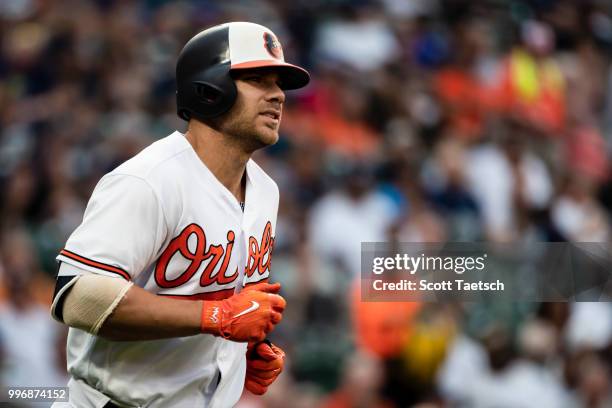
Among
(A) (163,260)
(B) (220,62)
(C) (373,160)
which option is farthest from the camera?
(C) (373,160)

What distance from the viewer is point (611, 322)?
726 centimetres

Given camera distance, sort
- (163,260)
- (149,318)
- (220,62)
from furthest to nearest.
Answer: (220,62)
(163,260)
(149,318)

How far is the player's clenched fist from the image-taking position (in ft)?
9.84

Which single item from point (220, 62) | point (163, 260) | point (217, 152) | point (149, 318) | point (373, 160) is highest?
point (373, 160)

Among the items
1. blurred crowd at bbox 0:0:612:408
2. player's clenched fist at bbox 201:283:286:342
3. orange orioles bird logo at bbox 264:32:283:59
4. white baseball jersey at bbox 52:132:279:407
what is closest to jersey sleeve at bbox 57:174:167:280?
white baseball jersey at bbox 52:132:279:407

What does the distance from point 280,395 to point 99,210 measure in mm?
3421

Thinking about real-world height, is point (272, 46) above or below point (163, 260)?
above

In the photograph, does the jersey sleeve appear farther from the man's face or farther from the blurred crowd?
the blurred crowd

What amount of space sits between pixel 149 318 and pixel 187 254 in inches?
11.9

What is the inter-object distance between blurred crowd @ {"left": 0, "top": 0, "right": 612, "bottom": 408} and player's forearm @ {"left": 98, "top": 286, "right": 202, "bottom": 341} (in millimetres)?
3240

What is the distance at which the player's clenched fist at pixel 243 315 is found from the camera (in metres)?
3.00

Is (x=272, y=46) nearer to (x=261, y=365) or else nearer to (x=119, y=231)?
(x=119, y=231)

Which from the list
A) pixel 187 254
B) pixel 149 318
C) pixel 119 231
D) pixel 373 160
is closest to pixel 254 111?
pixel 187 254

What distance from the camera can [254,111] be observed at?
10.9 ft
